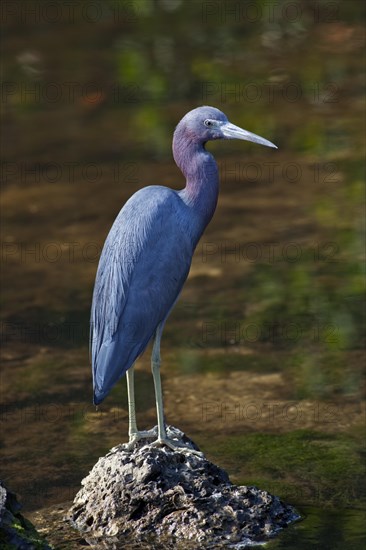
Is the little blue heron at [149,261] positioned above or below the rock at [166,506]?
above

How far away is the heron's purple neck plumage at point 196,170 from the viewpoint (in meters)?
6.68

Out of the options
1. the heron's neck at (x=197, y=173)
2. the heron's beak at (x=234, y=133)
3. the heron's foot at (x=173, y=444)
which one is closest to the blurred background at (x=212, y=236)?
the heron's foot at (x=173, y=444)

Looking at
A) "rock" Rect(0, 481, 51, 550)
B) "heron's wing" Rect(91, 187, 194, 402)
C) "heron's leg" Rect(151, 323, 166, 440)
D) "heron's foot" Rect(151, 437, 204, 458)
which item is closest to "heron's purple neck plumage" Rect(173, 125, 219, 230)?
"heron's wing" Rect(91, 187, 194, 402)

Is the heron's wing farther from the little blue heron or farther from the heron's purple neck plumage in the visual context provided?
the heron's purple neck plumage

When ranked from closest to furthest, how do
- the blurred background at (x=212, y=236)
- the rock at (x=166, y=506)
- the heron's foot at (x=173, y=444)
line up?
the rock at (x=166, y=506) < the heron's foot at (x=173, y=444) < the blurred background at (x=212, y=236)

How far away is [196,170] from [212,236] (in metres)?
4.43

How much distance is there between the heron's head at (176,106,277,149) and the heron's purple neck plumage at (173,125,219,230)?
0.04 m

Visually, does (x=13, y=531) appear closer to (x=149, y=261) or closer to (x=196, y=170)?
(x=149, y=261)

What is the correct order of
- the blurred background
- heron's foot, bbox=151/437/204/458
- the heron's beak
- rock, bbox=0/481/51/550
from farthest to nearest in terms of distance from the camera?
the blurred background, the heron's beak, heron's foot, bbox=151/437/204/458, rock, bbox=0/481/51/550

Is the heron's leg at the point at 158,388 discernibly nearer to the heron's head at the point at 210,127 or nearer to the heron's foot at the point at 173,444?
the heron's foot at the point at 173,444

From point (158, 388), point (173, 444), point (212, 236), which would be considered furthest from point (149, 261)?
point (212, 236)

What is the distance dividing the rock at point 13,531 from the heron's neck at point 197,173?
2.07 metres

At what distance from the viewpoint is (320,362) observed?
346 inches

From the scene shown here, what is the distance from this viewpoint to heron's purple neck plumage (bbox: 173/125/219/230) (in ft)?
21.9
